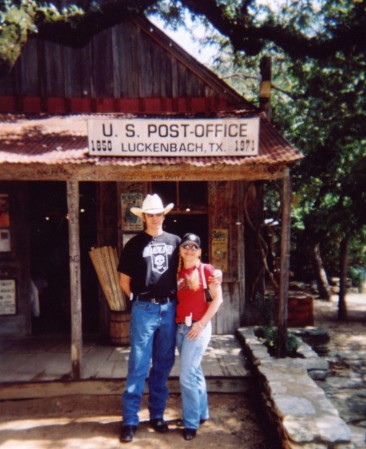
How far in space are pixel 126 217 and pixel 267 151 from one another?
8.55ft

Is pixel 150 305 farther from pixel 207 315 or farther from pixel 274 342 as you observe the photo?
pixel 274 342

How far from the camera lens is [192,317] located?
4160mm

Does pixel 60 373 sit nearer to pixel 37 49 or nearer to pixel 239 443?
pixel 239 443

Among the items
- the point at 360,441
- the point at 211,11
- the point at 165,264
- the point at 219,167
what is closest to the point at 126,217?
the point at 219,167

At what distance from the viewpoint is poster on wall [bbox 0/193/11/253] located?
23.5 ft

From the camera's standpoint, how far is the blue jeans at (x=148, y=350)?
4.19 metres

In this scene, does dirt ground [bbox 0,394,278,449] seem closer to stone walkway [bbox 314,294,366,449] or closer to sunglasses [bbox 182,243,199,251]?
stone walkway [bbox 314,294,366,449]

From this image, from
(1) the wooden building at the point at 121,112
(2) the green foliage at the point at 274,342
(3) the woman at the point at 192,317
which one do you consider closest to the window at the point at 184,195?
(1) the wooden building at the point at 121,112

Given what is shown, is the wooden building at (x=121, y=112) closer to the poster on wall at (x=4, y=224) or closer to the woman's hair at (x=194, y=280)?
the poster on wall at (x=4, y=224)

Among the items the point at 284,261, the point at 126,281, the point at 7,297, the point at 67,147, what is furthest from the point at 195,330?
the point at 7,297

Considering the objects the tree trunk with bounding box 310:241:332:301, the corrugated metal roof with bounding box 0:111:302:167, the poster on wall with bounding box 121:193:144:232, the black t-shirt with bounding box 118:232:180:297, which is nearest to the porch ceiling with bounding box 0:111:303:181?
the corrugated metal roof with bounding box 0:111:302:167

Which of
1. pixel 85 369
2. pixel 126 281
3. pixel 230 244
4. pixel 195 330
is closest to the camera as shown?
pixel 195 330

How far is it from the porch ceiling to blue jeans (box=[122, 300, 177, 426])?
171cm

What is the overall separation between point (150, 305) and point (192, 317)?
413 mm
